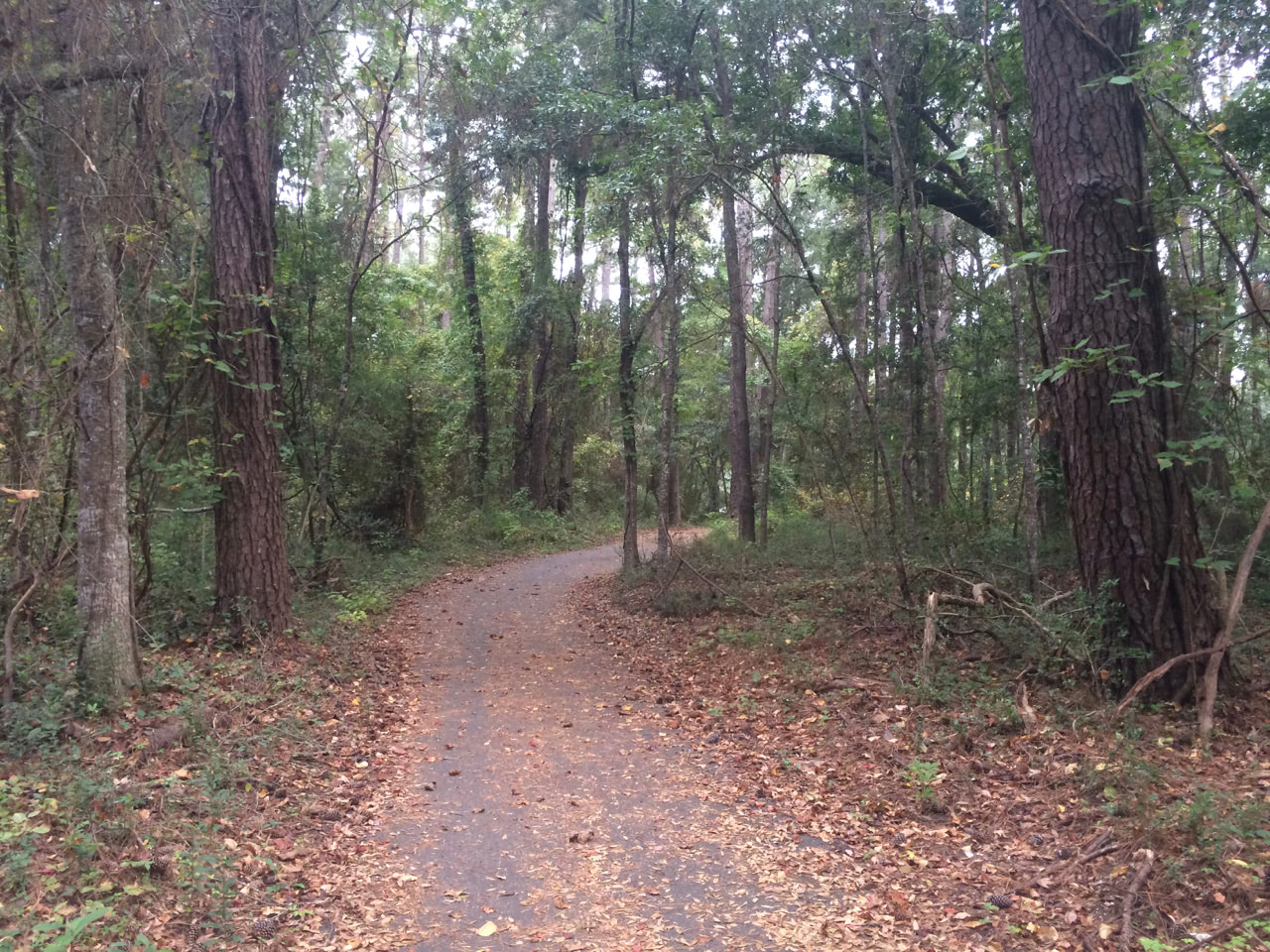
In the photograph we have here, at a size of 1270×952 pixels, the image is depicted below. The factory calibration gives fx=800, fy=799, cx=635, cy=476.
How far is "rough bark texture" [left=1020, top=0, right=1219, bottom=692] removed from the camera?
601cm

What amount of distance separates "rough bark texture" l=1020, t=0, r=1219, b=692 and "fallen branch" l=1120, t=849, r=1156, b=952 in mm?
2430

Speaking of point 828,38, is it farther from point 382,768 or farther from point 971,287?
point 382,768

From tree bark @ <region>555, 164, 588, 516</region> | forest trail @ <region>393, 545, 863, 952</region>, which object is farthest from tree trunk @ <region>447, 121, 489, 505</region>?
forest trail @ <region>393, 545, 863, 952</region>

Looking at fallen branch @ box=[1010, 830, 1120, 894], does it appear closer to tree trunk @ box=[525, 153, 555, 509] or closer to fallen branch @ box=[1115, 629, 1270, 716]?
fallen branch @ box=[1115, 629, 1270, 716]

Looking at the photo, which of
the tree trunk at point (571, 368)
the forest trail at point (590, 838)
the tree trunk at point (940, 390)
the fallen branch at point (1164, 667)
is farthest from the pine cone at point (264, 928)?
the tree trunk at point (571, 368)

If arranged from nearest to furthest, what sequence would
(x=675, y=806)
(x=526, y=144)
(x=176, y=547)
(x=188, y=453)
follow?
(x=675, y=806), (x=188, y=453), (x=176, y=547), (x=526, y=144)

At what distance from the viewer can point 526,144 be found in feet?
44.8

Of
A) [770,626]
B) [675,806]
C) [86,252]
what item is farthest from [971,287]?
[86,252]

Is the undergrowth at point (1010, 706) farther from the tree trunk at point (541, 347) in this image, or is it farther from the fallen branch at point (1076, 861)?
the tree trunk at point (541, 347)

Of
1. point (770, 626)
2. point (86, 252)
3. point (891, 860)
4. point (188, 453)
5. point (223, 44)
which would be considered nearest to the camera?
point (891, 860)

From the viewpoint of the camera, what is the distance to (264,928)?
3.89 m

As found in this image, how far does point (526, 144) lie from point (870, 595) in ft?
30.5

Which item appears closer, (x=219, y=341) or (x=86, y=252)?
(x=86, y=252)

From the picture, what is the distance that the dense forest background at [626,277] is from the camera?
6.15 meters
